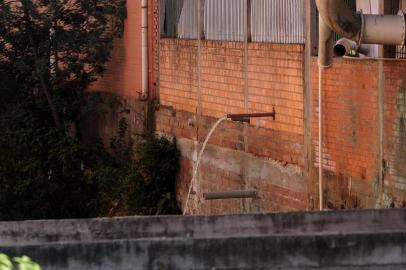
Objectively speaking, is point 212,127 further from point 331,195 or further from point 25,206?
point 25,206

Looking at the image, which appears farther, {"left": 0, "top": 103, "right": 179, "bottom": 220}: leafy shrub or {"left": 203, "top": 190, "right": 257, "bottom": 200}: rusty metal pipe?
{"left": 0, "top": 103, "right": 179, "bottom": 220}: leafy shrub

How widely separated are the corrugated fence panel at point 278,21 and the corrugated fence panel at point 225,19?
327 mm

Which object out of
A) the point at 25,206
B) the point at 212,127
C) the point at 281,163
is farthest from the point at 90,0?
the point at 281,163

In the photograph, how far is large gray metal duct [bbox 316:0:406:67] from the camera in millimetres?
9938

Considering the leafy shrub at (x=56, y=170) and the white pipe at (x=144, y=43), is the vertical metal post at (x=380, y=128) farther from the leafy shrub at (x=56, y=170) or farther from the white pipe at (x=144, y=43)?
the white pipe at (x=144, y=43)

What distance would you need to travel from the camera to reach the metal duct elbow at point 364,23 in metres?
9.95

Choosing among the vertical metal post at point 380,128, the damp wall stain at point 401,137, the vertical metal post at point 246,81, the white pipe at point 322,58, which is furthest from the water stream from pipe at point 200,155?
the damp wall stain at point 401,137

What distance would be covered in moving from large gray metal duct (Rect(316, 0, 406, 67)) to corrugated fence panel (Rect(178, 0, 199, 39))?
18.1ft

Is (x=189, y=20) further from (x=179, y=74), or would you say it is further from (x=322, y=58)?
(x=322, y=58)

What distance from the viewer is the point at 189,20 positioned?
51.7 ft

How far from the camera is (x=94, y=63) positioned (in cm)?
1825

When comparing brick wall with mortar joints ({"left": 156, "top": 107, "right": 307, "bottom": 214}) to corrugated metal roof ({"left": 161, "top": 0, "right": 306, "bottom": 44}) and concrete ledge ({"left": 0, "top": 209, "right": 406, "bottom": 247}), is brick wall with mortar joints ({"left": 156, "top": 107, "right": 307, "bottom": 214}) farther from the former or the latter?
concrete ledge ({"left": 0, "top": 209, "right": 406, "bottom": 247})

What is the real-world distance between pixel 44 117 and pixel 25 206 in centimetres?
201

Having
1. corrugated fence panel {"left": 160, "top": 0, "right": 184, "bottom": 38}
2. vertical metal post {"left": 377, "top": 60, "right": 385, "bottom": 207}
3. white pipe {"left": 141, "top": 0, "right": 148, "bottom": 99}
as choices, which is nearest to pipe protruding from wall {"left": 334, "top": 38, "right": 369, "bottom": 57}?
vertical metal post {"left": 377, "top": 60, "right": 385, "bottom": 207}
